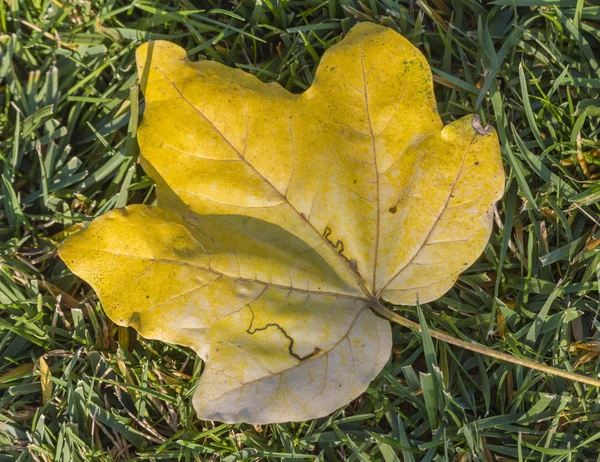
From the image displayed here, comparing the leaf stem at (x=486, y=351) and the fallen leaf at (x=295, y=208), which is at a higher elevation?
the fallen leaf at (x=295, y=208)

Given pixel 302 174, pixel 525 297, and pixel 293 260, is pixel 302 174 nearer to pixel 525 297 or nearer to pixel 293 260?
pixel 293 260

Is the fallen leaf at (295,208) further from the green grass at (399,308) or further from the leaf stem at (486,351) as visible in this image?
the green grass at (399,308)

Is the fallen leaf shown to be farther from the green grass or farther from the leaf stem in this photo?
the green grass

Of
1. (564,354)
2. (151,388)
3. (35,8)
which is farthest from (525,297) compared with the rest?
(35,8)

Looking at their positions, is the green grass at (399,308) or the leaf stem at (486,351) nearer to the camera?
the leaf stem at (486,351)

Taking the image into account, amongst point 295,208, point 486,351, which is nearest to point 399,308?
point 486,351

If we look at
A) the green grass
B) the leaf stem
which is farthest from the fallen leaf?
the green grass

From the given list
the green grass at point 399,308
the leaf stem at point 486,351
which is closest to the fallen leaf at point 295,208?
the leaf stem at point 486,351

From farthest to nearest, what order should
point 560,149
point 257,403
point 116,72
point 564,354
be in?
point 116,72
point 560,149
point 564,354
point 257,403
